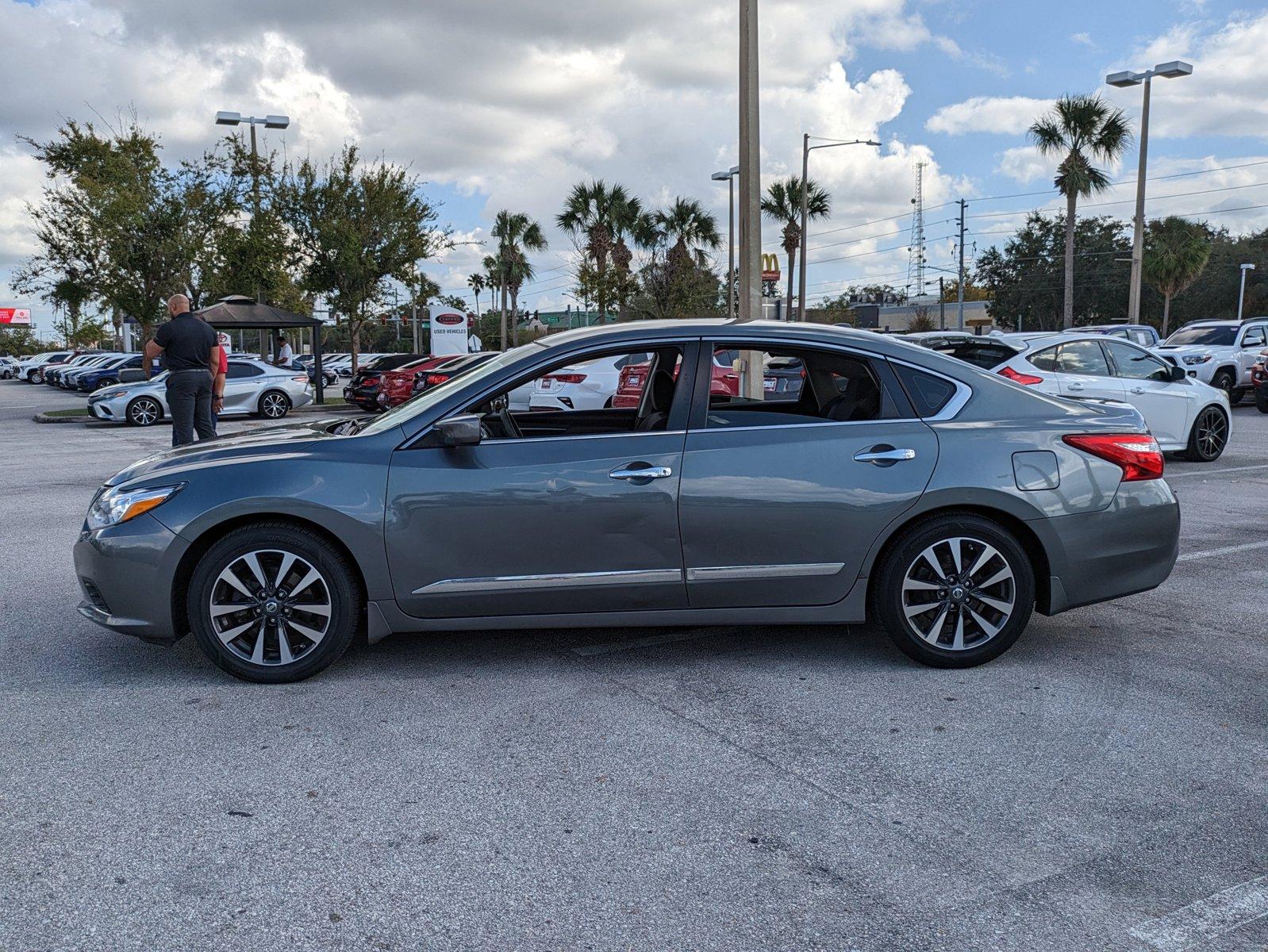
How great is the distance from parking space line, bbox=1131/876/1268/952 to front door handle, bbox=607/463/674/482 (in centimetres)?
248

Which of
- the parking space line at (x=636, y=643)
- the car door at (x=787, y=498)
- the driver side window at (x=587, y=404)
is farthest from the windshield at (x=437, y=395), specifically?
the parking space line at (x=636, y=643)

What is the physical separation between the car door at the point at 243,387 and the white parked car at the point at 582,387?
16.3 metres

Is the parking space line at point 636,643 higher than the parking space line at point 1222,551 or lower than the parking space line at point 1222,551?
lower

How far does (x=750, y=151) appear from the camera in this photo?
15.2 m

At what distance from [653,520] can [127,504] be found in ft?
7.38

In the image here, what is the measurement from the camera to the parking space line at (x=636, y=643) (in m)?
5.26

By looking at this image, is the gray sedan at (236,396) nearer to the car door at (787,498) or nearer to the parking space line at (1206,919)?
the car door at (787,498)

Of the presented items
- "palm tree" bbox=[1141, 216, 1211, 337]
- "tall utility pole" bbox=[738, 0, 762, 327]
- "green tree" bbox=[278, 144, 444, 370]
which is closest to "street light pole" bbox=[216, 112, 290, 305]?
"green tree" bbox=[278, 144, 444, 370]

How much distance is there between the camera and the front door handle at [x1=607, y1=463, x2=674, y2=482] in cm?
465

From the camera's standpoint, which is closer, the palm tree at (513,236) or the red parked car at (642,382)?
the red parked car at (642,382)

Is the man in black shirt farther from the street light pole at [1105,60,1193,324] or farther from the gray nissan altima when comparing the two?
the street light pole at [1105,60,1193,324]

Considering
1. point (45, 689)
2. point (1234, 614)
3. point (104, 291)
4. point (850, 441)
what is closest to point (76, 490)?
point (45, 689)

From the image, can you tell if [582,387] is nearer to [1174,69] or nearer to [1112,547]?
[1112,547]

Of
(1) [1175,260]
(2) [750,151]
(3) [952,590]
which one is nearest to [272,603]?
(3) [952,590]
